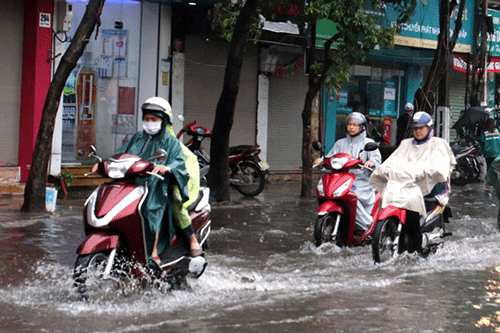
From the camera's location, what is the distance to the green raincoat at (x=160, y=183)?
6.55 m

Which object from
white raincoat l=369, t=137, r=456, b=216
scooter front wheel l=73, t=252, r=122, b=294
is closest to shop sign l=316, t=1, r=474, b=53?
white raincoat l=369, t=137, r=456, b=216

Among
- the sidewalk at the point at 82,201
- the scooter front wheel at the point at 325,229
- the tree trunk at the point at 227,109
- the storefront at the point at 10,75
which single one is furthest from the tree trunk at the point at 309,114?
the scooter front wheel at the point at 325,229

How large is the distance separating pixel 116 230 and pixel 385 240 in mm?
3438

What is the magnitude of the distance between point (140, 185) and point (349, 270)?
283 centimetres

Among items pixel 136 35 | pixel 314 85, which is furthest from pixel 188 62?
pixel 314 85

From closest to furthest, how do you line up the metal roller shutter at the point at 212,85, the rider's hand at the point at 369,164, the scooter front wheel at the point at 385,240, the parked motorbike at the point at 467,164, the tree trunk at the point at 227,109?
1. the scooter front wheel at the point at 385,240
2. the rider's hand at the point at 369,164
3. the tree trunk at the point at 227,109
4. the metal roller shutter at the point at 212,85
5. the parked motorbike at the point at 467,164

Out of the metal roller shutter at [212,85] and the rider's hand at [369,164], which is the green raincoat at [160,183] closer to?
the rider's hand at [369,164]

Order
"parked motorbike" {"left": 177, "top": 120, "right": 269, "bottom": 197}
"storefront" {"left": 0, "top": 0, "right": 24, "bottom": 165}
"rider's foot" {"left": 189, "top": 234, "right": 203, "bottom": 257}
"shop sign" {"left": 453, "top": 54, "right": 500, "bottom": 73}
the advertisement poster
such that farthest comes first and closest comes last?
"shop sign" {"left": 453, "top": 54, "right": 500, "bottom": 73}, the advertisement poster, "parked motorbike" {"left": 177, "top": 120, "right": 269, "bottom": 197}, "storefront" {"left": 0, "top": 0, "right": 24, "bottom": 165}, "rider's foot" {"left": 189, "top": 234, "right": 203, "bottom": 257}

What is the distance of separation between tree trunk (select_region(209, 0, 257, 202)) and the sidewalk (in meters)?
0.40

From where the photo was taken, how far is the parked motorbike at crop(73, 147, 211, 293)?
6.15 m

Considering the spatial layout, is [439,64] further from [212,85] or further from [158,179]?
[158,179]

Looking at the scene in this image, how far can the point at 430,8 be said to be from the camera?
942 inches

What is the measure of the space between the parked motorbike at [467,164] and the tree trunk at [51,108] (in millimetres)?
10751

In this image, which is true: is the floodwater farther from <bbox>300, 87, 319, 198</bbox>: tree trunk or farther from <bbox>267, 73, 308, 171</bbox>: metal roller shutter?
<bbox>267, 73, 308, 171</bbox>: metal roller shutter
